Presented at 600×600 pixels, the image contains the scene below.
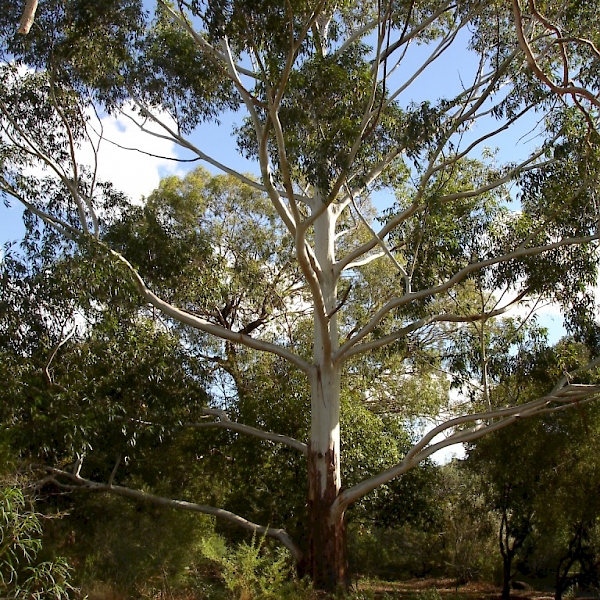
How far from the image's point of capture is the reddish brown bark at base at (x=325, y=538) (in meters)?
8.79

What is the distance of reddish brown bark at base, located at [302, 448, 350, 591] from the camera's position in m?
8.79

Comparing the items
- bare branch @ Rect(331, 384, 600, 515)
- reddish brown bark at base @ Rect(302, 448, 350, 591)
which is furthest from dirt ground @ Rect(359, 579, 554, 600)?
bare branch @ Rect(331, 384, 600, 515)

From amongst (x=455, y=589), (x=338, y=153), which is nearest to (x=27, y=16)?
(x=338, y=153)

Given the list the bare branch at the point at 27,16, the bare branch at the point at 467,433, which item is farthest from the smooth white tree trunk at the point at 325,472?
the bare branch at the point at 27,16

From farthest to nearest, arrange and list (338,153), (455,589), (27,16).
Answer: (455,589), (338,153), (27,16)

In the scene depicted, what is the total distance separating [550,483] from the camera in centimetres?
1081

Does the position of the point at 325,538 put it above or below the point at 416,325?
below

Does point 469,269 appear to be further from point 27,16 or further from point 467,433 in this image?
point 27,16

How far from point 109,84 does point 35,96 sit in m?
1.04

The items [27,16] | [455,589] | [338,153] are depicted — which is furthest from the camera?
[455,589]

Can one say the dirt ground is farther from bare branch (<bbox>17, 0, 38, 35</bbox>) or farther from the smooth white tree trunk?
bare branch (<bbox>17, 0, 38, 35</bbox>)

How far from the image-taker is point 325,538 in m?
8.95

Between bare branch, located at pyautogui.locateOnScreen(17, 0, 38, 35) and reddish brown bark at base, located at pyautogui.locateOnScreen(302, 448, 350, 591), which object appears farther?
reddish brown bark at base, located at pyautogui.locateOnScreen(302, 448, 350, 591)

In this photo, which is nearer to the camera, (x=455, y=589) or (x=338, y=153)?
(x=338, y=153)
